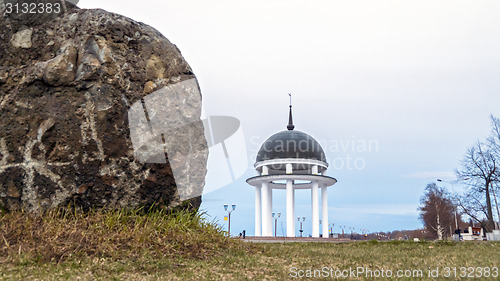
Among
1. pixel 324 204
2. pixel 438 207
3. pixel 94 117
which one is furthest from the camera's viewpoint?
pixel 438 207

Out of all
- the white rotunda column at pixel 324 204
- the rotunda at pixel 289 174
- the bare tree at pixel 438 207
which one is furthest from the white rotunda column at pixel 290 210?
the bare tree at pixel 438 207

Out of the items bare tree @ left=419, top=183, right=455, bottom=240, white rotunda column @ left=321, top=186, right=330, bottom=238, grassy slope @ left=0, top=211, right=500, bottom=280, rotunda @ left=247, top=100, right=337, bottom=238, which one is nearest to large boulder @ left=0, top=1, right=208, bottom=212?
grassy slope @ left=0, top=211, right=500, bottom=280

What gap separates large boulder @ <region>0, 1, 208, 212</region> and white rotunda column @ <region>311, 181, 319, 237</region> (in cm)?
3021

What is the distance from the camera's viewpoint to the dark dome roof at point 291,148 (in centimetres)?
3970

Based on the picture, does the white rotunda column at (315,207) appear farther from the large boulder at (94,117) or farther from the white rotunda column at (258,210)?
the large boulder at (94,117)

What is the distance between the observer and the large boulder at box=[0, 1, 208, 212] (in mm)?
9219

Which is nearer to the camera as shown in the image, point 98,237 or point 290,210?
point 98,237

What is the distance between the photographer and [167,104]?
10180 mm

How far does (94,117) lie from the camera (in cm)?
928

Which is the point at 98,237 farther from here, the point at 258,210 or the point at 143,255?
the point at 258,210

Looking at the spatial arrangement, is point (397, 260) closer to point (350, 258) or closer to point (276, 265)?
point (350, 258)

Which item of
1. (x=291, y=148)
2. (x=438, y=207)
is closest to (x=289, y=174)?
(x=291, y=148)

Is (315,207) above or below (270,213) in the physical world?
above

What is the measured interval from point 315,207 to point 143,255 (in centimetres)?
3377
